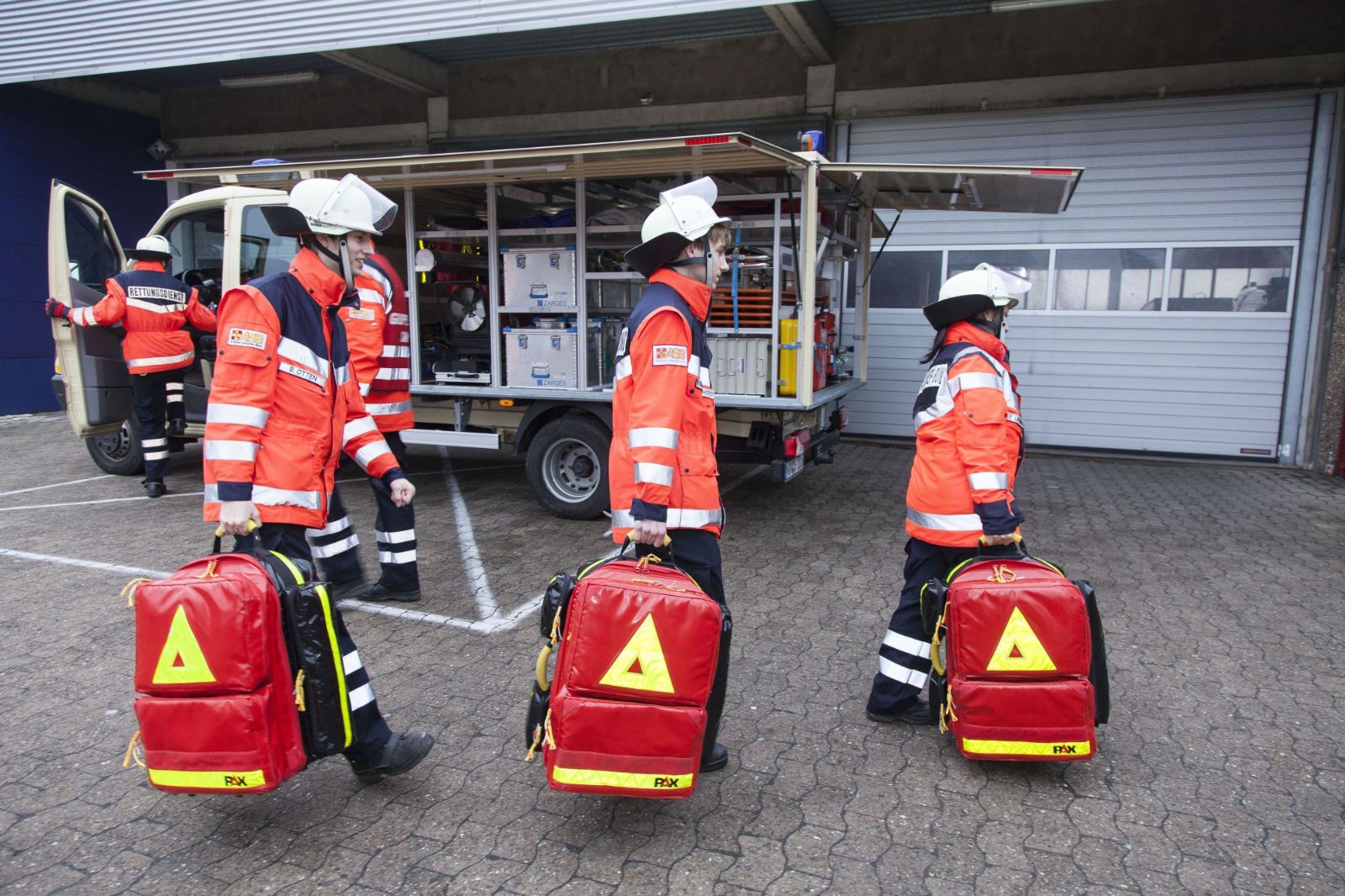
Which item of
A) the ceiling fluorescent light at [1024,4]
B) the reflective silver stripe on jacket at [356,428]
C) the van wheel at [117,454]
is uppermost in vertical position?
the ceiling fluorescent light at [1024,4]

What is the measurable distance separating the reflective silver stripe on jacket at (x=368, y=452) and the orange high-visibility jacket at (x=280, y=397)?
0.37m

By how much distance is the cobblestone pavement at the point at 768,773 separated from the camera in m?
2.54

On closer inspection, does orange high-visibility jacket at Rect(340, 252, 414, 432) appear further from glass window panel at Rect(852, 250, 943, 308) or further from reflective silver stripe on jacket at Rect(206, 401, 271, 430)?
glass window panel at Rect(852, 250, 943, 308)

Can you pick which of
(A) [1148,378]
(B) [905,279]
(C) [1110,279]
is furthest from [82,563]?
(A) [1148,378]

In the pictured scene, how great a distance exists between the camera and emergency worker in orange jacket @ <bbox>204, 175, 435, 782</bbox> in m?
2.77

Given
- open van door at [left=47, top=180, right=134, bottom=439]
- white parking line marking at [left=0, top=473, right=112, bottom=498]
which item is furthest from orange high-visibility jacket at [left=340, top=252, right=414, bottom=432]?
white parking line marking at [left=0, top=473, right=112, bottom=498]

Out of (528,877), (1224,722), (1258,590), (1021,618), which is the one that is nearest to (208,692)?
(528,877)

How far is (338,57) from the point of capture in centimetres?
974

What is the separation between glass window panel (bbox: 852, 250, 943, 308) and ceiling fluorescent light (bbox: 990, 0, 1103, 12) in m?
2.41

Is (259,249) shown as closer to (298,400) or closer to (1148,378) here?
(298,400)

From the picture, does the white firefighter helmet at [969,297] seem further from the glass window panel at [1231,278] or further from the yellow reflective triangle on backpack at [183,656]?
the glass window panel at [1231,278]

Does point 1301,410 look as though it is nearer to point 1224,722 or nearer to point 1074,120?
Result: point 1074,120

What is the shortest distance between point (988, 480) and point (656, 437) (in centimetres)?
121

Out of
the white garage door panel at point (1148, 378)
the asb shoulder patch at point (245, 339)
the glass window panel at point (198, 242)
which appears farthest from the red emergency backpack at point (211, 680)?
the white garage door panel at point (1148, 378)
